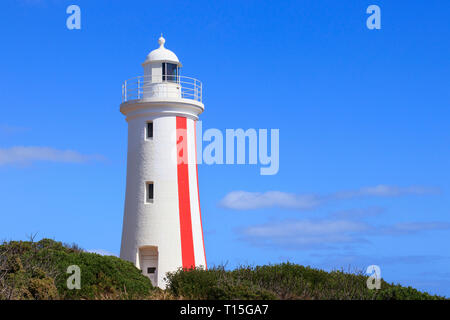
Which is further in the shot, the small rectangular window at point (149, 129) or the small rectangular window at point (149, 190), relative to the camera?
the small rectangular window at point (149, 129)

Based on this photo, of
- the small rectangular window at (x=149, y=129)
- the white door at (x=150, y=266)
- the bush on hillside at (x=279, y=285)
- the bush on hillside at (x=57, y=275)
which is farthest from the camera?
the small rectangular window at (x=149, y=129)

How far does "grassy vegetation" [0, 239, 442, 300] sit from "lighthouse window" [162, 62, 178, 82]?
9786 millimetres

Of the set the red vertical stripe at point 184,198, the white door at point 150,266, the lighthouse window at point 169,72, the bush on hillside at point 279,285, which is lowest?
the bush on hillside at point 279,285

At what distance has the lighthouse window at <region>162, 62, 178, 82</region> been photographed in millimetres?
28922

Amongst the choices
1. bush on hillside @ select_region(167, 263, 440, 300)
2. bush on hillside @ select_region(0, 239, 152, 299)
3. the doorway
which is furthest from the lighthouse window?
bush on hillside @ select_region(167, 263, 440, 300)

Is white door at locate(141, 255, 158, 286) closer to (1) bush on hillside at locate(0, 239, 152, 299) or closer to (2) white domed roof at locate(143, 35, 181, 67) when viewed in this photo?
(1) bush on hillside at locate(0, 239, 152, 299)

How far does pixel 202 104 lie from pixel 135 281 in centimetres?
1043

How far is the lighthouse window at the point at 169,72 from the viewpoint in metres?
28.9

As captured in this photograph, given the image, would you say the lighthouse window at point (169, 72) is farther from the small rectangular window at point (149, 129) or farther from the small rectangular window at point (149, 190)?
the small rectangular window at point (149, 190)

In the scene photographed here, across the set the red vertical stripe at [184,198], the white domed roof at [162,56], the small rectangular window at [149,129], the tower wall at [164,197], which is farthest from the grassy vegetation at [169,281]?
the white domed roof at [162,56]

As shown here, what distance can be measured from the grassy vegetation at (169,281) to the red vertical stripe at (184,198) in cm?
466

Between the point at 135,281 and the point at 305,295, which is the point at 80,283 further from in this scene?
the point at 305,295

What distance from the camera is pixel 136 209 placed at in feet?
91.0
